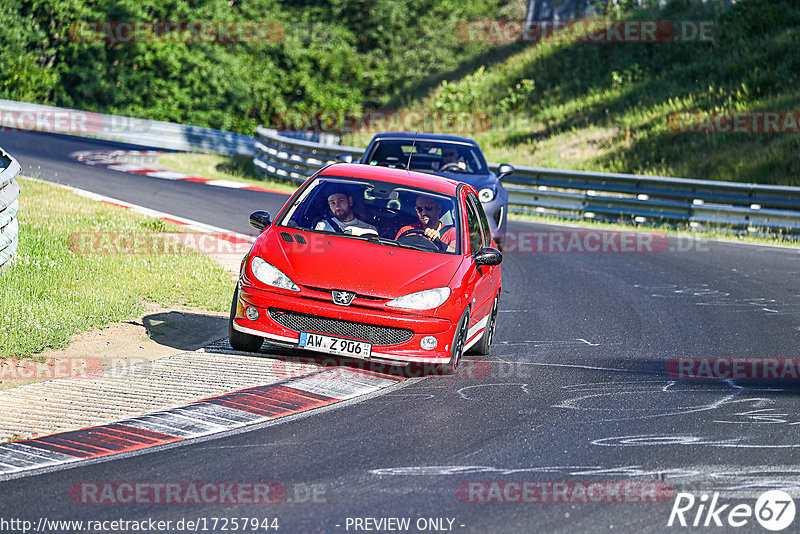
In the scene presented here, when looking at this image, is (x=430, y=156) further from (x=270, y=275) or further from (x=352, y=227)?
(x=270, y=275)

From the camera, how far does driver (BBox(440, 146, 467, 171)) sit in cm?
1531

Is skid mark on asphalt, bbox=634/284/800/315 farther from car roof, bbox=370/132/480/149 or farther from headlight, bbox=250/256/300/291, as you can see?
headlight, bbox=250/256/300/291

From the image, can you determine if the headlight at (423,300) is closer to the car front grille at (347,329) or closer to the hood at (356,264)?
the hood at (356,264)

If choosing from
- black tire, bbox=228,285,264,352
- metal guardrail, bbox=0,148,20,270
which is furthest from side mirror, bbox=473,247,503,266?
metal guardrail, bbox=0,148,20,270

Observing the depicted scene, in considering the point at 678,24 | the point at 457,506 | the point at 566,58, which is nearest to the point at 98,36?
the point at 566,58

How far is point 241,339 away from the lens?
852 cm

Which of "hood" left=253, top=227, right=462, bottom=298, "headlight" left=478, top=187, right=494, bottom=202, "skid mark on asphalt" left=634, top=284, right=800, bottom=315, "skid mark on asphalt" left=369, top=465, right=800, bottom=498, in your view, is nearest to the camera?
"skid mark on asphalt" left=369, top=465, right=800, bottom=498

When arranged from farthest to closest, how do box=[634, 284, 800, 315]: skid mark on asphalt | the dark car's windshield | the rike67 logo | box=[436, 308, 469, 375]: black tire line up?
1. the dark car's windshield
2. box=[634, 284, 800, 315]: skid mark on asphalt
3. box=[436, 308, 469, 375]: black tire
4. the rike67 logo

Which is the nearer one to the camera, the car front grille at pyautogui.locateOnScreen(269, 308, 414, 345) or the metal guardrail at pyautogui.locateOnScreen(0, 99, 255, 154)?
the car front grille at pyautogui.locateOnScreen(269, 308, 414, 345)

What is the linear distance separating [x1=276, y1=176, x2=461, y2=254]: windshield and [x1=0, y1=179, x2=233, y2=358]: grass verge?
2069 millimetres

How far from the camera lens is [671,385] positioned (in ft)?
27.5

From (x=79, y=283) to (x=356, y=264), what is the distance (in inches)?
158

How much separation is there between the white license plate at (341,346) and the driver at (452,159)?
24.8 feet

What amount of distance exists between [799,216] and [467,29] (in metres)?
45.9
